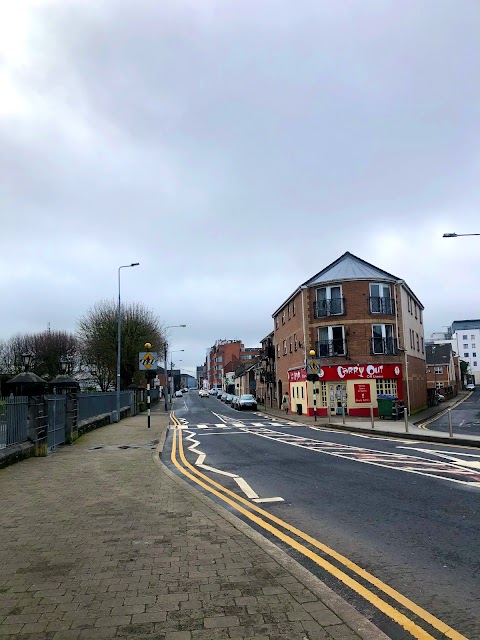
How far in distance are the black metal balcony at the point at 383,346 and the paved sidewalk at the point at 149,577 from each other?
29550 mm

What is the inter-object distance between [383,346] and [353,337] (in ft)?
8.11

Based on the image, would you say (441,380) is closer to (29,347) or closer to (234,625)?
(29,347)

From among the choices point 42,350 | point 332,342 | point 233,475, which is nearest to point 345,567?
point 233,475

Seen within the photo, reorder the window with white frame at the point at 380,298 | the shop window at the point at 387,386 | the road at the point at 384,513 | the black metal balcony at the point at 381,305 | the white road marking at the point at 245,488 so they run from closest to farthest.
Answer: the road at the point at 384,513
the white road marking at the point at 245,488
the shop window at the point at 387,386
the black metal balcony at the point at 381,305
the window with white frame at the point at 380,298

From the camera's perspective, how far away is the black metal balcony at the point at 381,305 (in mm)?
36312

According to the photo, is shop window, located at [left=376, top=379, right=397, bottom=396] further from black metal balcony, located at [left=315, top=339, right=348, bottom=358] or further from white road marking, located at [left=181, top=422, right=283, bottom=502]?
white road marking, located at [left=181, top=422, right=283, bottom=502]

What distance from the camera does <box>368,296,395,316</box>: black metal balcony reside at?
119 ft

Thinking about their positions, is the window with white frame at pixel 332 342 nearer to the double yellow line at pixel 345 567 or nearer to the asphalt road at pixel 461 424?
the asphalt road at pixel 461 424

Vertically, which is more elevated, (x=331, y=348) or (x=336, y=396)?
(x=331, y=348)

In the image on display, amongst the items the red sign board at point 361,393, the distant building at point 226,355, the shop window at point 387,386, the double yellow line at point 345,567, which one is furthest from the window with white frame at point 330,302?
the distant building at point 226,355

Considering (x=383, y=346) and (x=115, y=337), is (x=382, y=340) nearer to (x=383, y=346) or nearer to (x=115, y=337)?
(x=383, y=346)

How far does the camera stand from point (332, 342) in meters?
36.4

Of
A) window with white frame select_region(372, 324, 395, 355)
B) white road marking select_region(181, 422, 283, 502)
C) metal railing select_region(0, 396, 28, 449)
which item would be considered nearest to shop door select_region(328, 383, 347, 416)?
window with white frame select_region(372, 324, 395, 355)

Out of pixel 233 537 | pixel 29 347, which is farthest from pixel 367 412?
pixel 29 347
